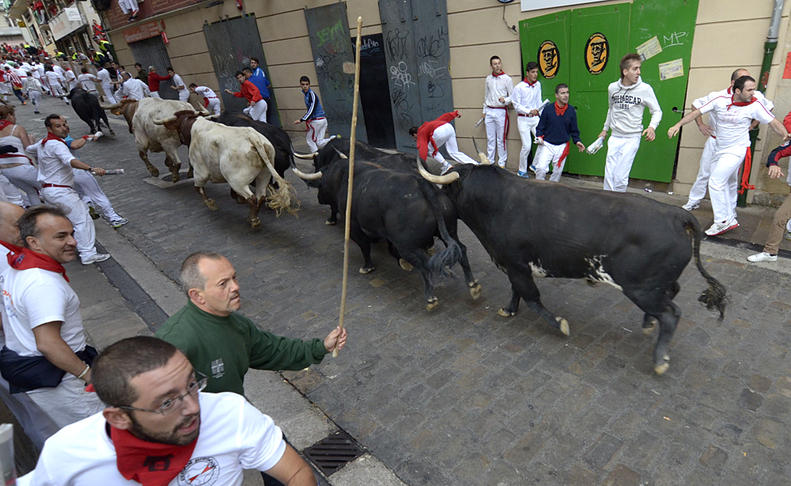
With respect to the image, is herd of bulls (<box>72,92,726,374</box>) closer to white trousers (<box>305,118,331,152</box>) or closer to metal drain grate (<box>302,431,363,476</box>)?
metal drain grate (<box>302,431,363,476</box>)

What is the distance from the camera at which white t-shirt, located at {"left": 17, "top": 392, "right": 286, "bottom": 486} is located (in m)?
1.48

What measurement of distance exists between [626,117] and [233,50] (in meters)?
12.0

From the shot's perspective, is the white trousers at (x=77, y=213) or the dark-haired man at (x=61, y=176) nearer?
the dark-haired man at (x=61, y=176)

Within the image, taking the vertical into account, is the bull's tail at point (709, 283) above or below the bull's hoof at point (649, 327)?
above

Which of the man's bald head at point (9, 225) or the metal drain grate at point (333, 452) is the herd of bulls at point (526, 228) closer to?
the metal drain grate at point (333, 452)

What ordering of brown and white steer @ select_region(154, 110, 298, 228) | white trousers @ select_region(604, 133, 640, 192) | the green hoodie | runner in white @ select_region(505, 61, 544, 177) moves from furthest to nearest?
runner in white @ select_region(505, 61, 544, 177) → brown and white steer @ select_region(154, 110, 298, 228) → white trousers @ select_region(604, 133, 640, 192) → the green hoodie

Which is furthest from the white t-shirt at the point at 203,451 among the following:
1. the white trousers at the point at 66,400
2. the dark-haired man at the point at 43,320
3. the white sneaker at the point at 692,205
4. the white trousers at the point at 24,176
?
the white trousers at the point at 24,176

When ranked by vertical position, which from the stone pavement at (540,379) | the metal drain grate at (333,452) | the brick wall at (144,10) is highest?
the brick wall at (144,10)

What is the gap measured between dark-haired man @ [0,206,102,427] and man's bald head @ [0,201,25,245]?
222 mm

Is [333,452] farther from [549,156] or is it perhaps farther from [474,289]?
[549,156]

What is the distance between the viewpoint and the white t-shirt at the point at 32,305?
252 cm

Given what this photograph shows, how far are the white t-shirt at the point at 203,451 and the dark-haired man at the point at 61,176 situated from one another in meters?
5.65

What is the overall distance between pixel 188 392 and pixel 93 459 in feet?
1.14

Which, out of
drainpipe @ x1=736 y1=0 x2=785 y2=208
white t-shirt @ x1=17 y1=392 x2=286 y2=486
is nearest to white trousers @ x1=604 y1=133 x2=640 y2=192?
drainpipe @ x1=736 y1=0 x2=785 y2=208
